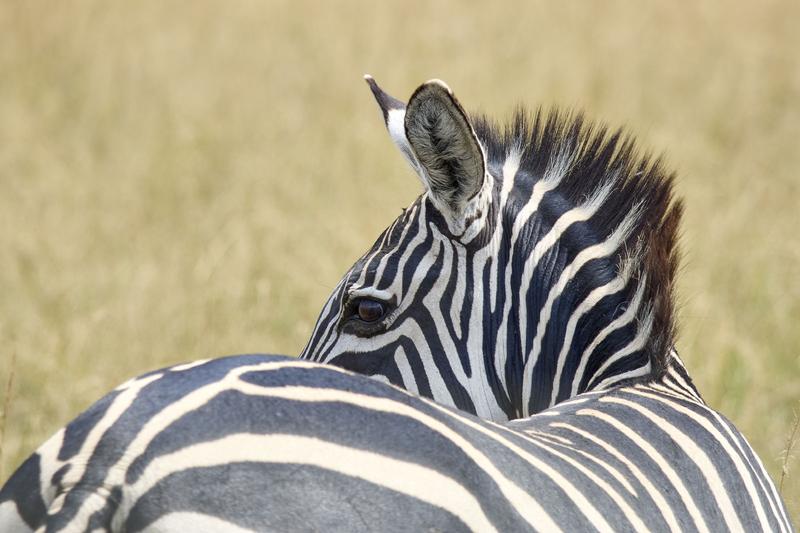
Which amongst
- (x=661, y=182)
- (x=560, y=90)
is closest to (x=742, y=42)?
(x=560, y=90)

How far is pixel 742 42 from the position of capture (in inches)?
532

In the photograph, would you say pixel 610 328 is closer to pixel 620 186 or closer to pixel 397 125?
pixel 620 186

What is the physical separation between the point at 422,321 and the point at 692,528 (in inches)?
48.6

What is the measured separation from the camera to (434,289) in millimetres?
3562

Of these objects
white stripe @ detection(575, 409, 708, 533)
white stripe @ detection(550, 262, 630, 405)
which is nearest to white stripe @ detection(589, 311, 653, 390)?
white stripe @ detection(550, 262, 630, 405)

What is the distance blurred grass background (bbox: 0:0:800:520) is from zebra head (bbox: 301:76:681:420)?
1769 millimetres

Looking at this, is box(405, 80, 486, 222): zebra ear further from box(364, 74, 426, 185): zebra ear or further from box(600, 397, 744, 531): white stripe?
box(600, 397, 744, 531): white stripe

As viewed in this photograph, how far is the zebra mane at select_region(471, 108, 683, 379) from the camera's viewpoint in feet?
11.0

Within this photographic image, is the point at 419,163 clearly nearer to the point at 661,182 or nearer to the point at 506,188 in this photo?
the point at 506,188

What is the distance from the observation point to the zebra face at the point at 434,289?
3.53 meters

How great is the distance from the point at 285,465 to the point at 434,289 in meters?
1.65

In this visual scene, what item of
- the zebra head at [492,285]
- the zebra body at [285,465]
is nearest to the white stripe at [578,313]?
the zebra head at [492,285]

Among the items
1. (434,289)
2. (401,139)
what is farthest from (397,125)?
(434,289)

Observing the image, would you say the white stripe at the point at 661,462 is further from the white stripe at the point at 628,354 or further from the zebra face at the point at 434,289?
the zebra face at the point at 434,289
